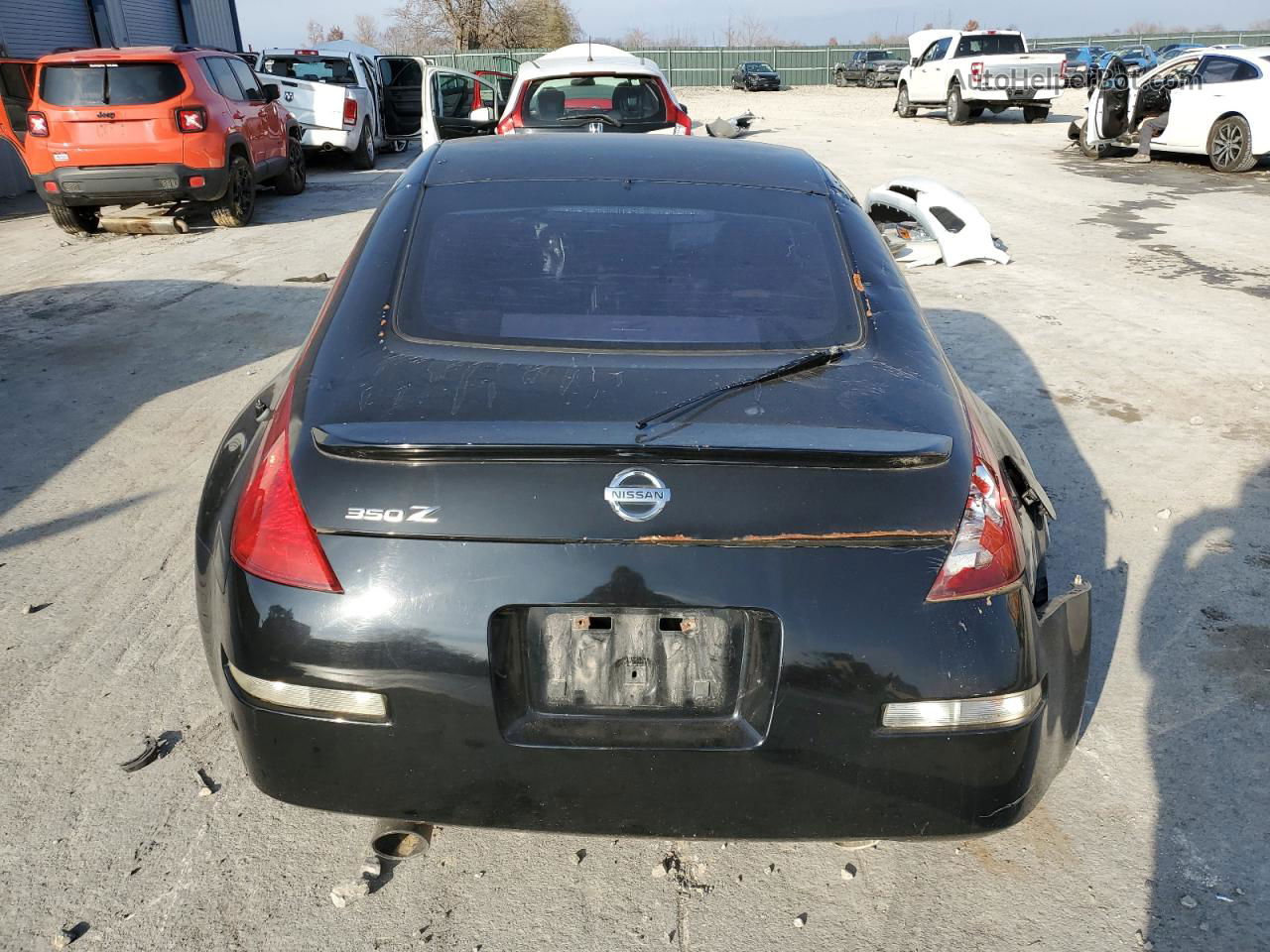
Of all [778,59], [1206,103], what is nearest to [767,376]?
[1206,103]

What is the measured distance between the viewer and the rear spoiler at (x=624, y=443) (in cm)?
212

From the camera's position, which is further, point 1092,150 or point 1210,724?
point 1092,150

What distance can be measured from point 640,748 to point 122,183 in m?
11.0

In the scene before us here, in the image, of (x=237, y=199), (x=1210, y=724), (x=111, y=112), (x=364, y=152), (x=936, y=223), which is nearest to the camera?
(x=1210, y=724)

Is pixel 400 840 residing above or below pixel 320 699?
below

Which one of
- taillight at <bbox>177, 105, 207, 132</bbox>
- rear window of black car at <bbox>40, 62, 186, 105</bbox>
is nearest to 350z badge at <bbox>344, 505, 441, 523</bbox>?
taillight at <bbox>177, 105, 207, 132</bbox>

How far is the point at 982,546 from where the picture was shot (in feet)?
7.08

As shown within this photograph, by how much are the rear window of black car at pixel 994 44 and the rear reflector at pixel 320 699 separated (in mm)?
28848

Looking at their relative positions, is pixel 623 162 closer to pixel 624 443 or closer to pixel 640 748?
pixel 624 443

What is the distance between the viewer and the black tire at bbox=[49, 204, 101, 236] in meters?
11.5

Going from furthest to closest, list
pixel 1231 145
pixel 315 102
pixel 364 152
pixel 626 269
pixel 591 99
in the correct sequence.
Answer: pixel 364 152 → pixel 315 102 → pixel 1231 145 → pixel 591 99 → pixel 626 269

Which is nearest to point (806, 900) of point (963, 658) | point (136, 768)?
point (963, 658)

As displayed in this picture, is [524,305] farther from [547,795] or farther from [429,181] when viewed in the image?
[547,795]

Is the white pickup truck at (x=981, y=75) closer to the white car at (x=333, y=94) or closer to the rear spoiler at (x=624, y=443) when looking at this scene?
the white car at (x=333, y=94)
